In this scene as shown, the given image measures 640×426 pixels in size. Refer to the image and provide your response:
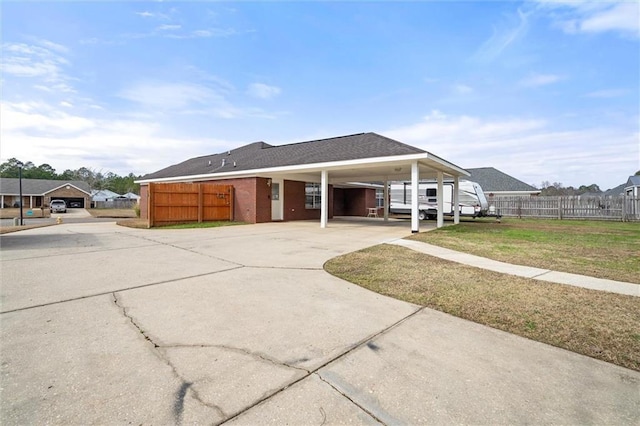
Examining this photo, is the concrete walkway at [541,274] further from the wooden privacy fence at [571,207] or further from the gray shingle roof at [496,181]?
the gray shingle roof at [496,181]

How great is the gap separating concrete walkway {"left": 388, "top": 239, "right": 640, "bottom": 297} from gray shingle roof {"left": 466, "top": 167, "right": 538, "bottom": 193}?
26.5m

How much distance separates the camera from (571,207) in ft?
69.6

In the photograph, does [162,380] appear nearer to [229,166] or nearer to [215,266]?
[215,266]

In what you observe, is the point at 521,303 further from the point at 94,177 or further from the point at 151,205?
the point at 94,177

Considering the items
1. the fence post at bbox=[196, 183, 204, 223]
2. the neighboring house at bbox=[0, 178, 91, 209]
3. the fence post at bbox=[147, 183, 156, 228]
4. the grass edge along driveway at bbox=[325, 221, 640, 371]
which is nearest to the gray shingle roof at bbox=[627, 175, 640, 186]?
the grass edge along driveway at bbox=[325, 221, 640, 371]

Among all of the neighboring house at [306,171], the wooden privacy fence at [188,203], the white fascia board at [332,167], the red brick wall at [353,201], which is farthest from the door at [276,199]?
the red brick wall at [353,201]

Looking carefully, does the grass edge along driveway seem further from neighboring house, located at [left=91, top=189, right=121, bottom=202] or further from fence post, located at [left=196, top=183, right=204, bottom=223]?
neighboring house, located at [left=91, top=189, right=121, bottom=202]

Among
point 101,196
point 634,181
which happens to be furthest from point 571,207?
point 101,196

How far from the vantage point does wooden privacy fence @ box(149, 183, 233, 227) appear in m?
15.3

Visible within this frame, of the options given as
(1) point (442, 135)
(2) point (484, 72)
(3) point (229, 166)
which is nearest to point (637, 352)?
(2) point (484, 72)

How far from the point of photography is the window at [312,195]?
2056 cm

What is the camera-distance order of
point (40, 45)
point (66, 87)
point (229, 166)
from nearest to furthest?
point (40, 45) < point (66, 87) < point (229, 166)

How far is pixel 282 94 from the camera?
17.8 meters

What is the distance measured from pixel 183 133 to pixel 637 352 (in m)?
23.5
